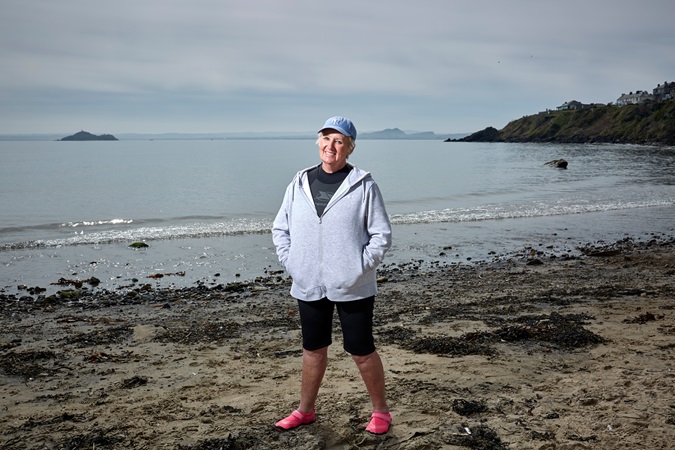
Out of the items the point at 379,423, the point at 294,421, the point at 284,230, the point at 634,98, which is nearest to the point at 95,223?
the point at 294,421

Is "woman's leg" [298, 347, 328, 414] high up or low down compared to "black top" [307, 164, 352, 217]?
down

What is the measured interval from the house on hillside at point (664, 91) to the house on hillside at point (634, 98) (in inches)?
84.1

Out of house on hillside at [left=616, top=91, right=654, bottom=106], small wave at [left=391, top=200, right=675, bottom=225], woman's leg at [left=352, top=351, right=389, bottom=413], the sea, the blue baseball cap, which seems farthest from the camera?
house on hillside at [left=616, top=91, right=654, bottom=106]

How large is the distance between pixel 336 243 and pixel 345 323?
626 mm

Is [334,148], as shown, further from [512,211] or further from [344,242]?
[512,211]

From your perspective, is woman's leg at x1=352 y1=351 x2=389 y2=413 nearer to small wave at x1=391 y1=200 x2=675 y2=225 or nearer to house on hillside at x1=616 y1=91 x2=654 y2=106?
small wave at x1=391 y1=200 x2=675 y2=225

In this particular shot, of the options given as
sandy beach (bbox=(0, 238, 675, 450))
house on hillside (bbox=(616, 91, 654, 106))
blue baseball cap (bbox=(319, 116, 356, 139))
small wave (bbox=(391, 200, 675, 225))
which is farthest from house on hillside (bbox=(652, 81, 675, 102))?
blue baseball cap (bbox=(319, 116, 356, 139))

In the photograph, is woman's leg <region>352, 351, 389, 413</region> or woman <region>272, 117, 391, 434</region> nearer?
woman <region>272, 117, 391, 434</region>

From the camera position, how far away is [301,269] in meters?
4.23

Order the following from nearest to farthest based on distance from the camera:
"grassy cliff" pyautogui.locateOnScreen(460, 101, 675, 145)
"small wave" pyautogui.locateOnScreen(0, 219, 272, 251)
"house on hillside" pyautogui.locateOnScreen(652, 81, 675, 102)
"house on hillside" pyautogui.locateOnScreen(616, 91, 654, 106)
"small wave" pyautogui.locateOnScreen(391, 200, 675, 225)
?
1. "small wave" pyautogui.locateOnScreen(0, 219, 272, 251)
2. "small wave" pyautogui.locateOnScreen(391, 200, 675, 225)
3. "grassy cliff" pyautogui.locateOnScreen(460, 101, 675, 145)
4. "house on hillside" pyautogui.locateOnScreen(652, 81, 675, 102)
5. "house on hillside" pyautogui.locateOnScreen(616, 91, 654, 106)

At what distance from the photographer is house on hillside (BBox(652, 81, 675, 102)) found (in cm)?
16318

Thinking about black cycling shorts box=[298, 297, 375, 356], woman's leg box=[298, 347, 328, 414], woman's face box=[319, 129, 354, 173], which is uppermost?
woman's face box=[319, 129, 354, 173]

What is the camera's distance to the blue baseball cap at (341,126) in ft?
13.7

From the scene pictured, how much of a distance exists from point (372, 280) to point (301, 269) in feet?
1.78
